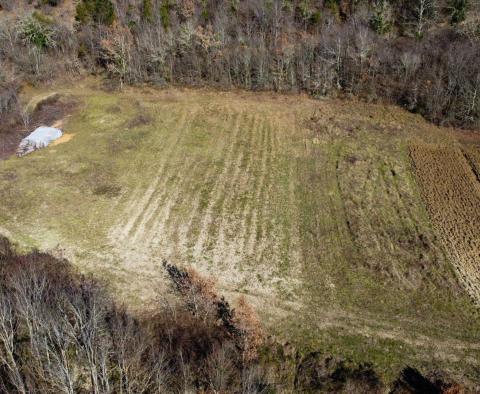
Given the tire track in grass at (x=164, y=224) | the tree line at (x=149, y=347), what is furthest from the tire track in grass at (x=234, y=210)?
the tire track in grass at (x=164, y=224)

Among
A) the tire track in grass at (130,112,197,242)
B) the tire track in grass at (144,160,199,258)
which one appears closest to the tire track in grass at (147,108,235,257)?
the tire track in grass at (144,160,199,258)

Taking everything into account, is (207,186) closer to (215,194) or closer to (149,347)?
(215,194)

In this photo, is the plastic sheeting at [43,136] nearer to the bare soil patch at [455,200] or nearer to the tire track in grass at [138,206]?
the tire track in grass at [138,206]

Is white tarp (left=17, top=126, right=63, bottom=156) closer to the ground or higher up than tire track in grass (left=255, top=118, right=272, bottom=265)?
higher up

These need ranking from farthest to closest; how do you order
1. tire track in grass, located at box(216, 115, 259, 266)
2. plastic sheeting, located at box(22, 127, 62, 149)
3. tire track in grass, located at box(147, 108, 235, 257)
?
1. plastic sheeting, located at box(22, 127, 62, 149)
2. tire track in grass, located at box(147, 108, 235, 257)
3. tire track in grass, located at box(216, 115, 259, 266)

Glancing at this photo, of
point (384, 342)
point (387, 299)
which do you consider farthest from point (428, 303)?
point (384, 342)

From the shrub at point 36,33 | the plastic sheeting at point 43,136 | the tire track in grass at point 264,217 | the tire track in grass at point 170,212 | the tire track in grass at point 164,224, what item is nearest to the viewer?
the tire track in grass at point 264,217

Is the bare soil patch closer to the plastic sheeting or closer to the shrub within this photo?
the plastic sheeting
